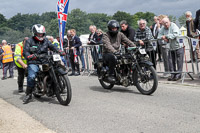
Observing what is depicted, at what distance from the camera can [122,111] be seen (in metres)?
5.62

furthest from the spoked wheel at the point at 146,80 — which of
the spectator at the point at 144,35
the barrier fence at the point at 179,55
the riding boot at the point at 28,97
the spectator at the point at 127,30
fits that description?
the spectator at the point at 127,30

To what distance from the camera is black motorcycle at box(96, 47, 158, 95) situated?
22.9ft

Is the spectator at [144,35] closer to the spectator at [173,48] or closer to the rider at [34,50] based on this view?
the spectator at [173,48]

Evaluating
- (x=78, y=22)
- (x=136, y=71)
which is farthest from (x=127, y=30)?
(x=78, y=22)

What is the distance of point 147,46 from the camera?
9609 mm

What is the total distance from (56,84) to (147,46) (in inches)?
167

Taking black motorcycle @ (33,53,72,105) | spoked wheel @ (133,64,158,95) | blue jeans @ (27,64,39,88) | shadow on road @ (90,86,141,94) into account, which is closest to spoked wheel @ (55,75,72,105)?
black motorcycle @ (33,53,72,105)

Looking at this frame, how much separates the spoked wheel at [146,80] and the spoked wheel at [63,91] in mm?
1960

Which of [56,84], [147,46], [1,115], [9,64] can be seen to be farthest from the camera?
[9,64]

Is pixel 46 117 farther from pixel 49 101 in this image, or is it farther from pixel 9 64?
pixel 9 64

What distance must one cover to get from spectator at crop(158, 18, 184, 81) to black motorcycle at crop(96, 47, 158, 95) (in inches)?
77.2

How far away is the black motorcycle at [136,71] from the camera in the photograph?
6.97 meters

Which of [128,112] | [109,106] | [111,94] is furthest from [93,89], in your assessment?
[128,112]

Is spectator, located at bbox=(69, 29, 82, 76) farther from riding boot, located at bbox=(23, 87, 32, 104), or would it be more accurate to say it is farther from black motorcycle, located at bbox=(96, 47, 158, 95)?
riding boot, located at bbox=(23, 87, 32, 104)
